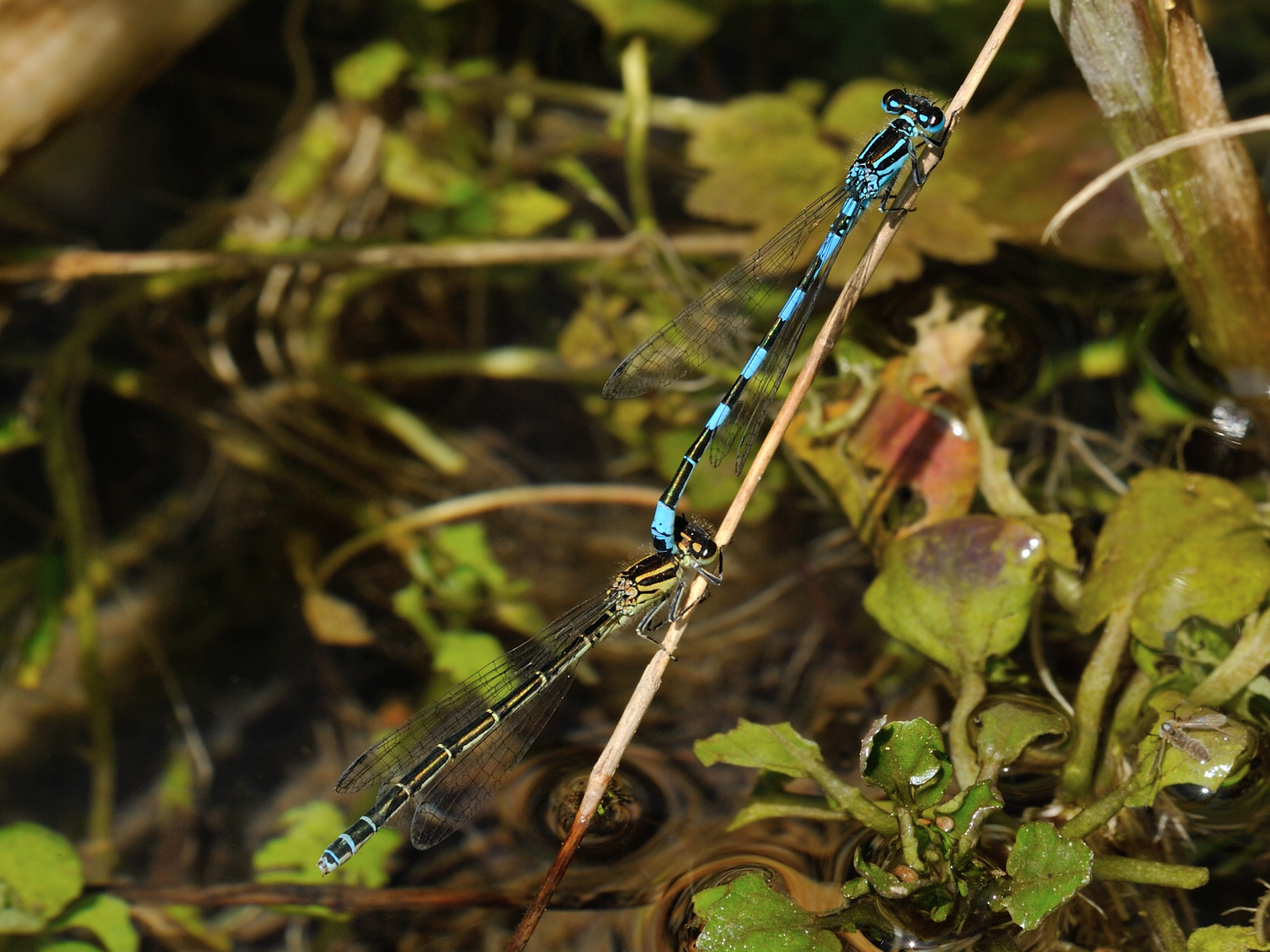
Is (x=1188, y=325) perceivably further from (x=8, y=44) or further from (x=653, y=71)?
(x=8, y=44)

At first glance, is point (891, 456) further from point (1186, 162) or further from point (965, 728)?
point (1186, 162)

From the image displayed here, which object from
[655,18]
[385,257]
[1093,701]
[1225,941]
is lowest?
[1225,941]

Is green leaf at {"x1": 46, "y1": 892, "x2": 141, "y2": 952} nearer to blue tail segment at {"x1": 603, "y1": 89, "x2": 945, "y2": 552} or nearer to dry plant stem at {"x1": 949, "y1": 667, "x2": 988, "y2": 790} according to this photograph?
blue tail segment at {"x1": 603, "y1": 89, "x2": 945, "y2": 552}

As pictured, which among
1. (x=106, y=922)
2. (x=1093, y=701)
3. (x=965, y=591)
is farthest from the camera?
(x=106, y=922)

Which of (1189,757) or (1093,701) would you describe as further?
(1093,701)

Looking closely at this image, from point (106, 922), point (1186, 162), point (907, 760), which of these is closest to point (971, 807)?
point (907, 760)

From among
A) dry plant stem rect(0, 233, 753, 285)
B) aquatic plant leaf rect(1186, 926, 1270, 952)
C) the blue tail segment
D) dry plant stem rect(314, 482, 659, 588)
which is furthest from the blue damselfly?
dry plant stem rect(0, 233, 753, 285)

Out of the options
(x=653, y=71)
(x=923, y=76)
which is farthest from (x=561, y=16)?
(x=923, y=76)
